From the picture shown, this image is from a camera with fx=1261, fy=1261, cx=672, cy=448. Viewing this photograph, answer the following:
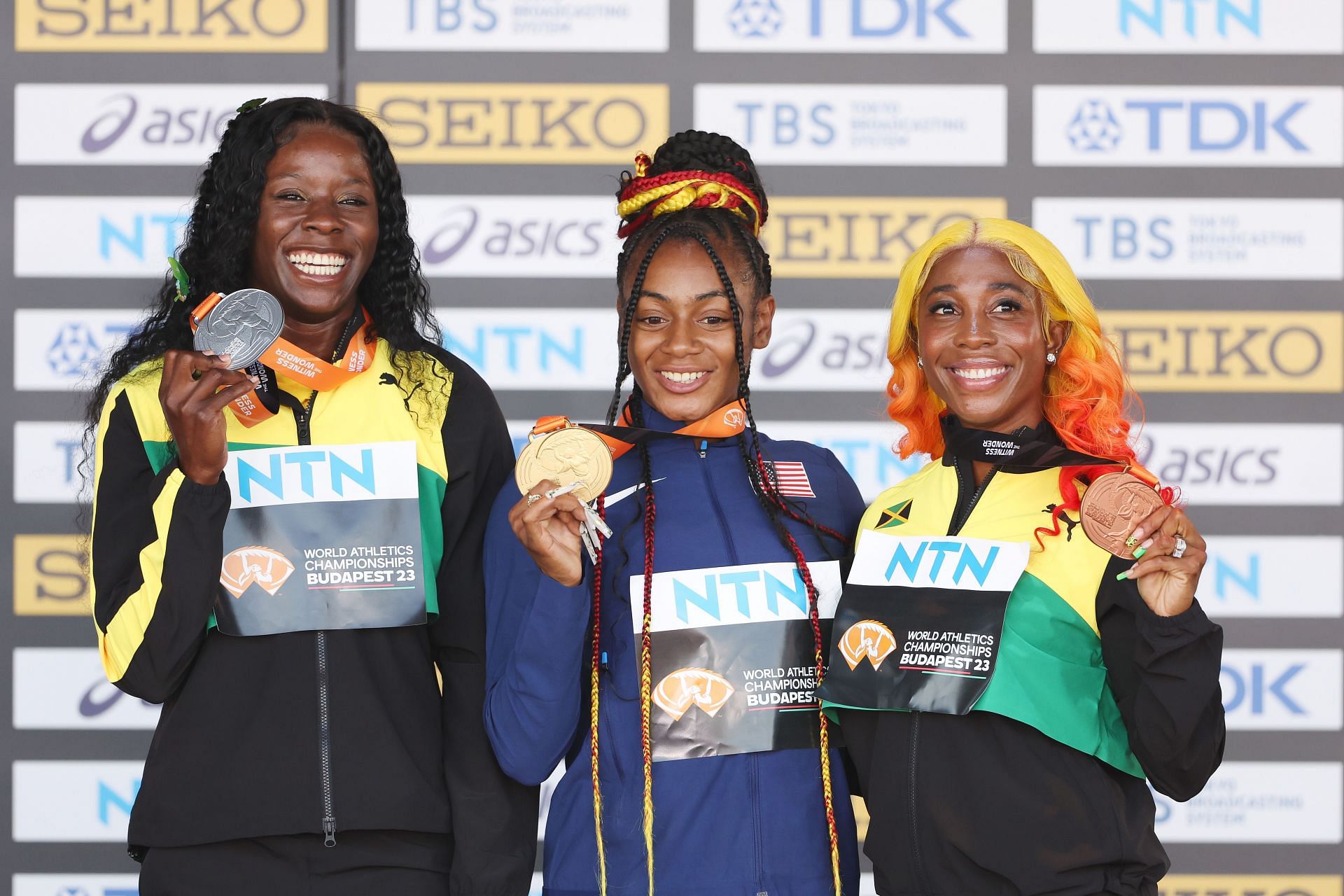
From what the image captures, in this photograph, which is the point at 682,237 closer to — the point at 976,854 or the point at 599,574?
the point at 599,574

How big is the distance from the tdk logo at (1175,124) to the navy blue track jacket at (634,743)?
2.19 meters

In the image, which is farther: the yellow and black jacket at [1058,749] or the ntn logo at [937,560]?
the ntn logo at [937,560]

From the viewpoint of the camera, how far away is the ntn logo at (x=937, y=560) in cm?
184

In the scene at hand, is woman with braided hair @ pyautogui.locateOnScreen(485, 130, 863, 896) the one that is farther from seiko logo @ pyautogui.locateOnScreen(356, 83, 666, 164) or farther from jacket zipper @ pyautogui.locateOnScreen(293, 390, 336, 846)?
seiko logo @ pyautogui.locateOnScreen(356, 83, 666, 164)

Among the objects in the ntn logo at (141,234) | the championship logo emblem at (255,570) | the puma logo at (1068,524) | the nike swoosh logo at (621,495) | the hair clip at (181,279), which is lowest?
the championship logo emblem at (255,570)

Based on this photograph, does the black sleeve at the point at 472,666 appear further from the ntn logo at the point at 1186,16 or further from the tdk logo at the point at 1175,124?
the ntn logo at the point at 1186,16

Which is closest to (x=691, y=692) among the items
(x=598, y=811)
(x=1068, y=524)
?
(x=598, y=811)

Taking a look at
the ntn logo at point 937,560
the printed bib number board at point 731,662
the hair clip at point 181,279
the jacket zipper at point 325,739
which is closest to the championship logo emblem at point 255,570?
the jacket zipper at point 325,739

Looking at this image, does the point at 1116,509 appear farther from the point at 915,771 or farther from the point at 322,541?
the point at 322,541

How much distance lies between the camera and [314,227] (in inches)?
77.6

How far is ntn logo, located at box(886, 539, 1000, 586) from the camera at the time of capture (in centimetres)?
184

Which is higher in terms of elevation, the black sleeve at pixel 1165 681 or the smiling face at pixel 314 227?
the smiling face at pixel 314 227

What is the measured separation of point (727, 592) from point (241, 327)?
2.68 ft

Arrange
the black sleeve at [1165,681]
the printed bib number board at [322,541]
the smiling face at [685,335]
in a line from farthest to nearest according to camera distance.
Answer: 1. the smiling face at [685,335]
2. the printed bib number board at [322,541]
3. the black sleeve at [1165,681]
